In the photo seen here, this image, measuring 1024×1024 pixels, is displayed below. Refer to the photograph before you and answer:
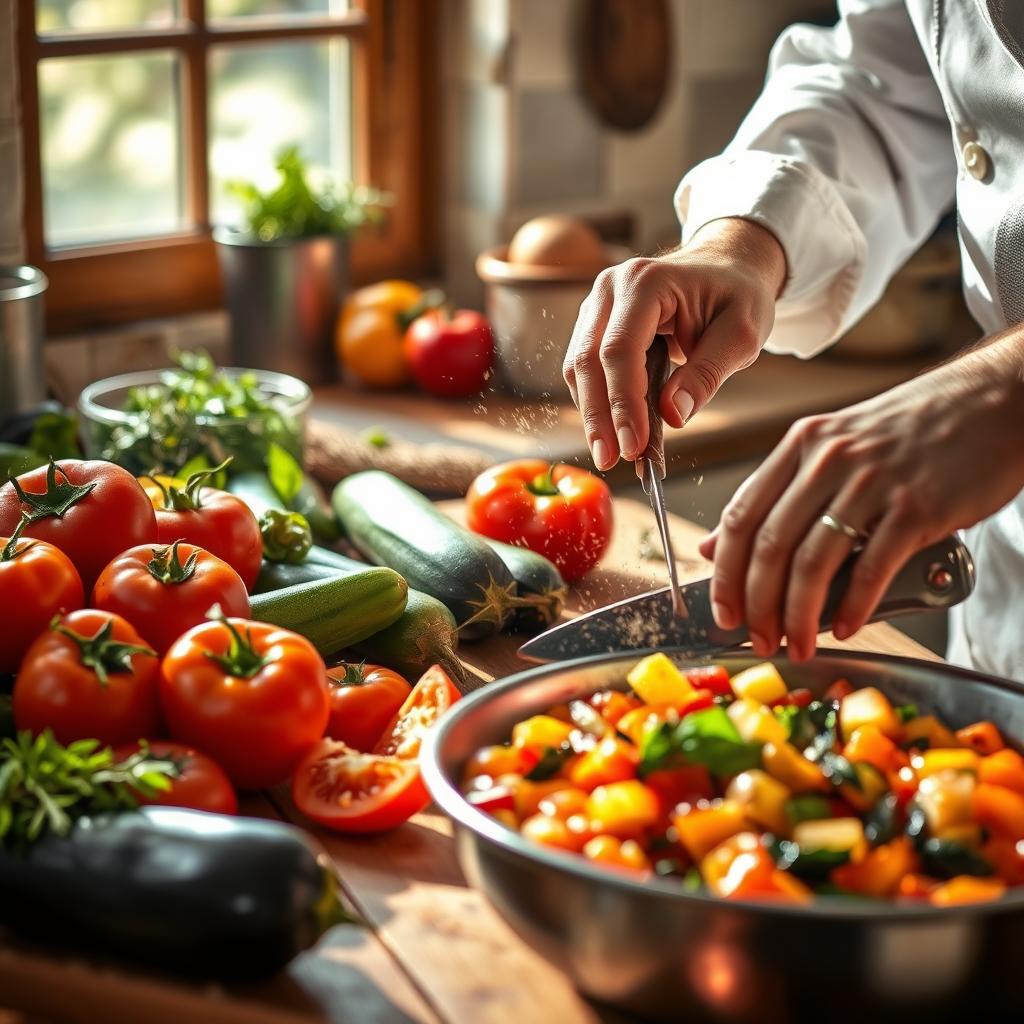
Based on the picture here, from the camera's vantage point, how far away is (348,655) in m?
1.38

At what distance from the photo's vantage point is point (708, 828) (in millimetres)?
867

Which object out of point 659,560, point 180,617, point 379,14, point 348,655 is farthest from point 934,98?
point 379,14

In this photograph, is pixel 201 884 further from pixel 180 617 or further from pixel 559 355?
pixel 559 355

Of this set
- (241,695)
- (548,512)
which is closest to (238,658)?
(241,695)

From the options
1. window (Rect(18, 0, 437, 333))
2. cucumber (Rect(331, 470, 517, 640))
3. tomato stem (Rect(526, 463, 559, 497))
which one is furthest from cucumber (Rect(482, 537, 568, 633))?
window (Rect(18, 0, 437, 333))

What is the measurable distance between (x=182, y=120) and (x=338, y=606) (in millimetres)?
1422

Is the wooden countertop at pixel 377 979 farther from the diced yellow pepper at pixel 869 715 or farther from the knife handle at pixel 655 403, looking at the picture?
the knife handle at pixel 655 403

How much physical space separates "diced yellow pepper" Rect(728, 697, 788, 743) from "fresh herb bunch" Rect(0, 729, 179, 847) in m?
0.38

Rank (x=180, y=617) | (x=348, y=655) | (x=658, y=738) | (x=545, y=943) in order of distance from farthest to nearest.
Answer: (x=348, y=655)
(x=180, y=617)
(x=658, y=738)
(x=545, y=943)

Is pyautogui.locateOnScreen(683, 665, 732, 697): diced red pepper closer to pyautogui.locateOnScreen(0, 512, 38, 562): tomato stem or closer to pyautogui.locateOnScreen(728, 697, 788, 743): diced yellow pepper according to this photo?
pyautogui.locateOnScreen(728, 697, 788, 743): diced yellow pepper

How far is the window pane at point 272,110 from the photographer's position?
2506 millimetres

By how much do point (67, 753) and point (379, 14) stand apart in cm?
198

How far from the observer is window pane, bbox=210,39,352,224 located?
251 cm

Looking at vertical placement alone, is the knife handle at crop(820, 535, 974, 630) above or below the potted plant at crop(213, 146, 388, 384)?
below
